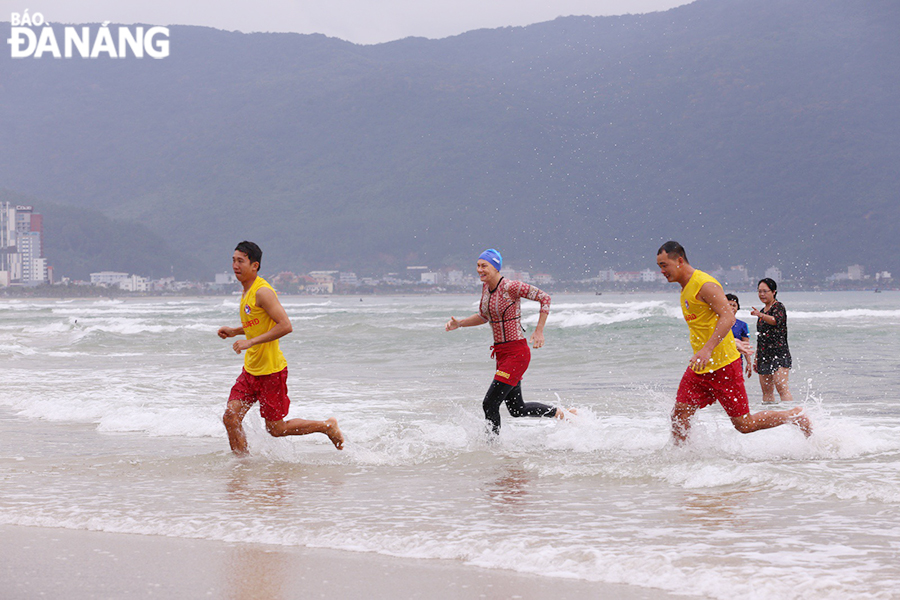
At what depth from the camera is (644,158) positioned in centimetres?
17875

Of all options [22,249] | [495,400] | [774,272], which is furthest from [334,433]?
[22,249]

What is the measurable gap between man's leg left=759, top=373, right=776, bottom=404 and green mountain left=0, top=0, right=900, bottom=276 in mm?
136098

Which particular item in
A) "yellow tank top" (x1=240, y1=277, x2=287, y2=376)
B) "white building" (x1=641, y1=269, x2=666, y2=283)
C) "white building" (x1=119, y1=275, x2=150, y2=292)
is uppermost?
"yellow tank top" (x1=240, y1=277, x2=287, y2=376)

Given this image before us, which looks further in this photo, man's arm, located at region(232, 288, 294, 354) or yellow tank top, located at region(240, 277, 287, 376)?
yellow tank top, located at region(240, 277, 287, 376)

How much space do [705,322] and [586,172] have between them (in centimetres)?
17882

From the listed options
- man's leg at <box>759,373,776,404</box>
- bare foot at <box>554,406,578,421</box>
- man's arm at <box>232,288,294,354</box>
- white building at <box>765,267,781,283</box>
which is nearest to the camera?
man's arm at <box>232,288,294,354</box>

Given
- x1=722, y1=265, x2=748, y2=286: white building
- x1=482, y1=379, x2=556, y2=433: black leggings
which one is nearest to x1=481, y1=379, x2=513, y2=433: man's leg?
x1=482, y1=379, x2=556, y2=433: black leggings

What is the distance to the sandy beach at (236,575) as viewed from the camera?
3617 mm

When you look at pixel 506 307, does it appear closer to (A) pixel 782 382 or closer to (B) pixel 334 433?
(B) pixel 334 433

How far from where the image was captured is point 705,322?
5.98 m

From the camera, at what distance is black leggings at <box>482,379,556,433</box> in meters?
7.06

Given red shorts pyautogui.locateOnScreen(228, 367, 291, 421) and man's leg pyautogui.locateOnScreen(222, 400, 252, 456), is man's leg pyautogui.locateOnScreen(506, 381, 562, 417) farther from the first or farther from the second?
man's leg pyautogui.locateOnScreen(222, 400, 252, 456)

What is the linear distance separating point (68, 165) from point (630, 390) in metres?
205

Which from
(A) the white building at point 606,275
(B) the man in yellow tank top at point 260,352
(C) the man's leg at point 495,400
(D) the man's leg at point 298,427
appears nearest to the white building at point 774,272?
(A) the white building at point 606,275
